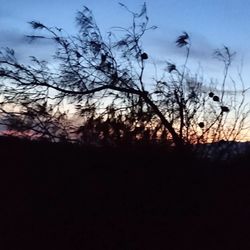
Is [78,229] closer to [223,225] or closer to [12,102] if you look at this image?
[223,225]

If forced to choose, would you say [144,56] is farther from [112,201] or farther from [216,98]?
[112,201]

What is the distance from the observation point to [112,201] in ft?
21.5

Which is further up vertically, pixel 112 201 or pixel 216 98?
pixel 216 98

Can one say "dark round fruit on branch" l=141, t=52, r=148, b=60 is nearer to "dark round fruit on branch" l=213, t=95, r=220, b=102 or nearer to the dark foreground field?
"dark round fruit on branch" l=213, t=95, r=220, b=102

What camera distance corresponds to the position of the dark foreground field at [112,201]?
20.2ft

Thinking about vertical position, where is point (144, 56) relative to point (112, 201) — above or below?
above

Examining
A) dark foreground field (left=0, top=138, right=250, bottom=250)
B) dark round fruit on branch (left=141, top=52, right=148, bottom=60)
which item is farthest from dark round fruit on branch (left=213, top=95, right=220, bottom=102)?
dark foreground field (left=0, top=138, right=250, bottom=250)

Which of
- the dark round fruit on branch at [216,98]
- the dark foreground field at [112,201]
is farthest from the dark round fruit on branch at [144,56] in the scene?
the dark foreground field at [112,201]

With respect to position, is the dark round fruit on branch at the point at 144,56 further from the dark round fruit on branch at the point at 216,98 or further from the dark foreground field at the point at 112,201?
the dark foreground field at the point at 112,201

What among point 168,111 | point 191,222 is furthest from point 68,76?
point 191,222

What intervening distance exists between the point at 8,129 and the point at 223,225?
15.7ft

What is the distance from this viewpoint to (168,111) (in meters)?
11.9

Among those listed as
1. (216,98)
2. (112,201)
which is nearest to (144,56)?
(216,98)

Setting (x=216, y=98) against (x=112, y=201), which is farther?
(x=216, y=98)
